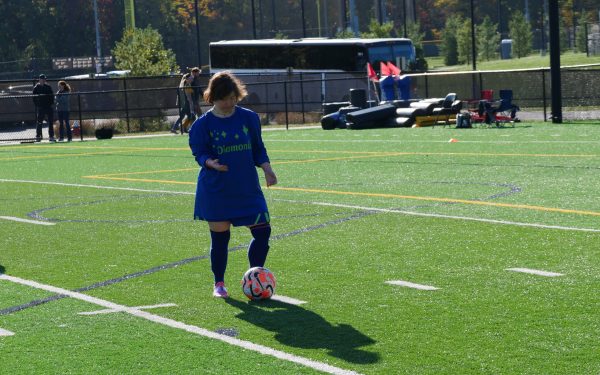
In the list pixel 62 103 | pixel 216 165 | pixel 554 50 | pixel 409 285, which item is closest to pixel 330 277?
pixel 409 285

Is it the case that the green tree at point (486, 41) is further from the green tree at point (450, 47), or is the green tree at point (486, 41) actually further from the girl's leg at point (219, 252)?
the girl's leg at point (219, 252)

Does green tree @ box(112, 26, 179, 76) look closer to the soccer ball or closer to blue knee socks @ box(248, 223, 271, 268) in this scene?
blue knee socks @ box(248, 223, 271, 268)

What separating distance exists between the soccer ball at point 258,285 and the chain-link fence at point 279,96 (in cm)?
2814

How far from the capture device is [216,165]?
820cm

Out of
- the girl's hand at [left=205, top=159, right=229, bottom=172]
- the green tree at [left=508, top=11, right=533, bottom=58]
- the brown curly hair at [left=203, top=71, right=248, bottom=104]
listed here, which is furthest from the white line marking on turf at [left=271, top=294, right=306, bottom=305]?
the green tree at [left=508, top=11, right=533, bottom=58]

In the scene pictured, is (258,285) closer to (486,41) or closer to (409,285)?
(409,285)

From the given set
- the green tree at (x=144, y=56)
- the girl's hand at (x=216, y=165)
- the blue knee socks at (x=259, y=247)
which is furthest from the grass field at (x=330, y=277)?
the green tree at (x=144, y=56)

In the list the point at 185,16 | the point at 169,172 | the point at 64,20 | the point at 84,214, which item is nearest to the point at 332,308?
the point at 84,214

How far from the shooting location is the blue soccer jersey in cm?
837

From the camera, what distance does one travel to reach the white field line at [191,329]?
6355 mm

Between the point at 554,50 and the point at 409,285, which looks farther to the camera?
the point at 554,50

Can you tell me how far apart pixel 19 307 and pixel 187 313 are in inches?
53.2

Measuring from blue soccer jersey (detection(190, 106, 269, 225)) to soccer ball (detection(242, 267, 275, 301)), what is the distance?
0.40 meters

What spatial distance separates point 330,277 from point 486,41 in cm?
7848
